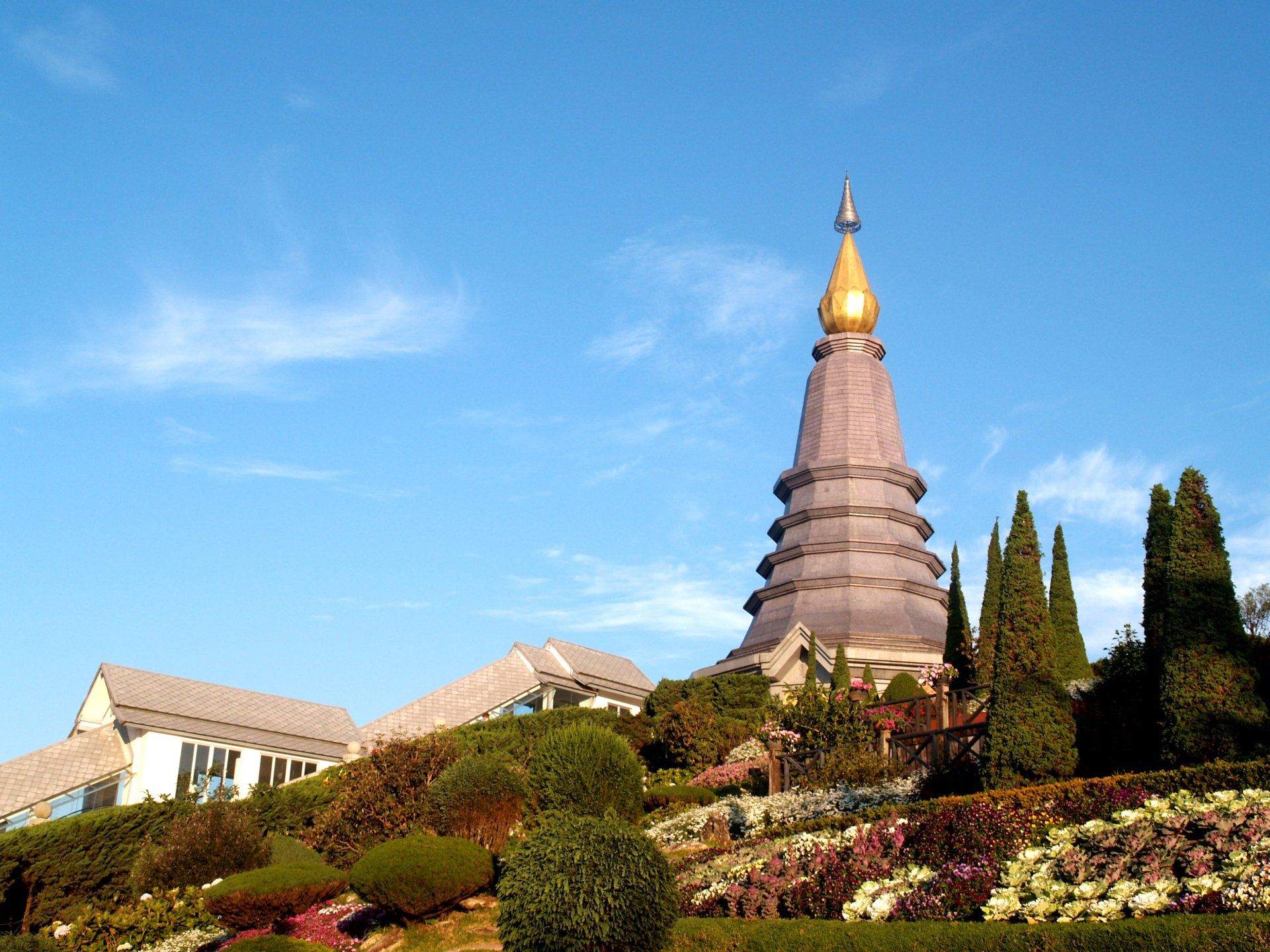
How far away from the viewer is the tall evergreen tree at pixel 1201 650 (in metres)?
16.2

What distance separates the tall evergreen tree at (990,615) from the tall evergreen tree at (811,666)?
469cm

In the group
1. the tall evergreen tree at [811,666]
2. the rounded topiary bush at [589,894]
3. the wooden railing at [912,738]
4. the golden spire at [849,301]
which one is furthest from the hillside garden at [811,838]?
the golden spire at [849,301]

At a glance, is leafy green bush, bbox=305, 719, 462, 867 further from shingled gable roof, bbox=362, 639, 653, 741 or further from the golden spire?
the golden spire

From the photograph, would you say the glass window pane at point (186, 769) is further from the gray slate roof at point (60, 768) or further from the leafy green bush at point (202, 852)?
the leafy green bush at point (202, 852)

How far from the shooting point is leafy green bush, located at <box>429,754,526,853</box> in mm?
21844

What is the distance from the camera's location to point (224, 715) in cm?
3631

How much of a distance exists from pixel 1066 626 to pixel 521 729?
16303 mm

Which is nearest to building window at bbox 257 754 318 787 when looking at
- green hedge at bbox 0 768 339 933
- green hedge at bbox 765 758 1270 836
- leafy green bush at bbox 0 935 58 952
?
green hedge at bbox 0 768 339 933

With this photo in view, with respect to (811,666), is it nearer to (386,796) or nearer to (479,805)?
(386,796)

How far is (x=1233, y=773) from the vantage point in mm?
14297

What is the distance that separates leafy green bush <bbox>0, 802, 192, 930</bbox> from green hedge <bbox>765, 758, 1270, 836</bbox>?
1931 cm

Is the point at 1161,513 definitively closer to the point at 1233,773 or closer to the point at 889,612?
the point at 1233,773

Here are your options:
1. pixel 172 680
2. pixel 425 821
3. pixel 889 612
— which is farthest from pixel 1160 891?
pixel 889 612

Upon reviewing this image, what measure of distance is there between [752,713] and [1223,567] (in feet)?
71.2
